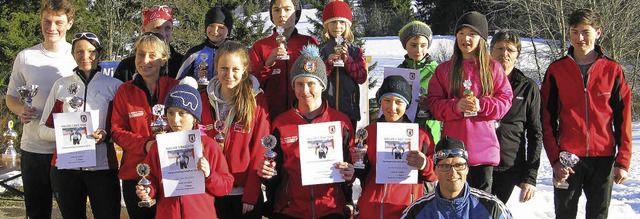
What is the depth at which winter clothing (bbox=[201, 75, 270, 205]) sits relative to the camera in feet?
15.3

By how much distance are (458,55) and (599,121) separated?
4.56 feet

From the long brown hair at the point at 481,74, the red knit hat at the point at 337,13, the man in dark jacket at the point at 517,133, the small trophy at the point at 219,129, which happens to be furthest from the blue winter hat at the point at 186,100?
the man in dark jacket at the point at 517,133

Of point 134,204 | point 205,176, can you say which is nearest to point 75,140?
point 134,204

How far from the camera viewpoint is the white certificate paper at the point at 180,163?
4188mm

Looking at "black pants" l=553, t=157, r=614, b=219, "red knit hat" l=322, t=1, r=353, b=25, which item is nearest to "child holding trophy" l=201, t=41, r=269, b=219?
"red knit hat" l=322, t=1, r=353, b=25

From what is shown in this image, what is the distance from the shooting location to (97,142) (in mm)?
4918

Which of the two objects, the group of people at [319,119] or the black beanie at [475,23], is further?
the black beanie at [475,23]

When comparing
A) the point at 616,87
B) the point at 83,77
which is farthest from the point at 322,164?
the point at 616,87

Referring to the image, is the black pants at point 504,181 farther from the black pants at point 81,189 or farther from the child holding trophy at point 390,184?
the black pants at point 81,189

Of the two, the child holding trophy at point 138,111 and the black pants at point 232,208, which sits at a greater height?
the child holding trophy at point 138,111

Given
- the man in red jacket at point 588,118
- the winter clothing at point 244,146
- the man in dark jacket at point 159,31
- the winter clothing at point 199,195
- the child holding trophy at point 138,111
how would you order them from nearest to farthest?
the winter clothing at point 199,195 → the winter clothing at point 244,146 → the child holding trophy at point 138,111 → the man in red jacket at point 588,118 → the man in dark jacket at point 159,31

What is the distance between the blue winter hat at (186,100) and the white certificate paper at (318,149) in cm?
80

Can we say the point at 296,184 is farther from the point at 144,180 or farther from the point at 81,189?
the point at 81,189

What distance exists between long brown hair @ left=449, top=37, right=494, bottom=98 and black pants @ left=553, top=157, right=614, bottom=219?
123cm
